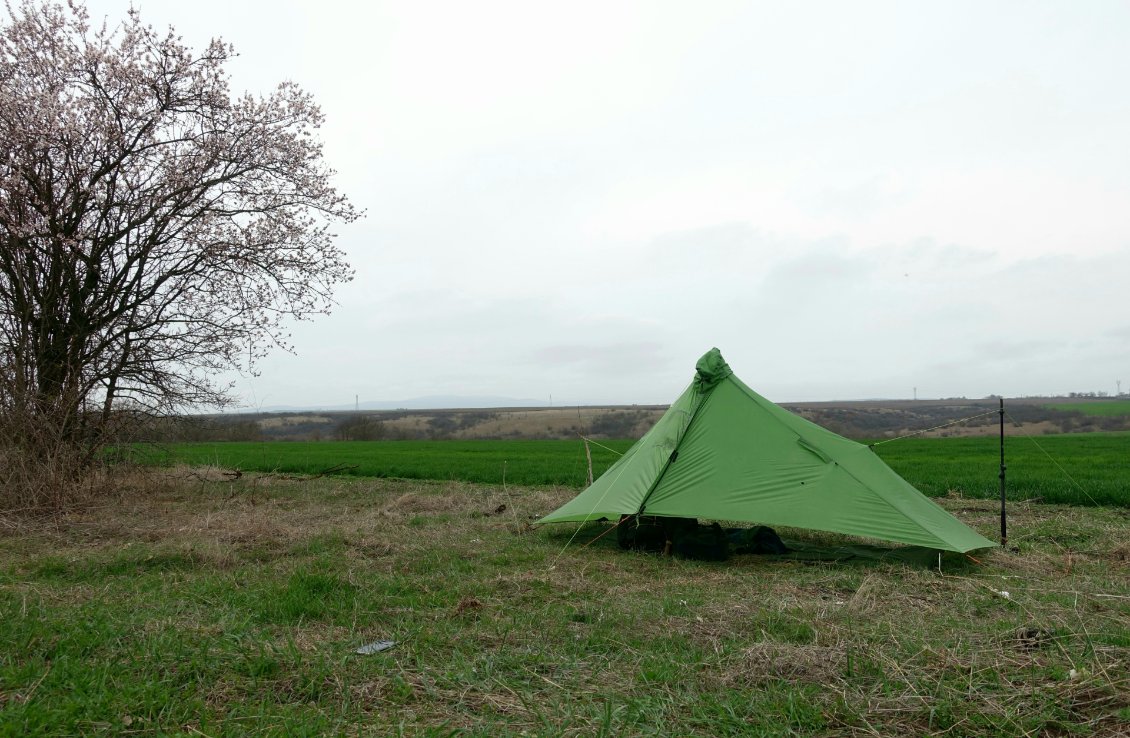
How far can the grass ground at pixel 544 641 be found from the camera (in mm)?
2986

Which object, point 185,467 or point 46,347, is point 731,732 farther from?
point 185,467

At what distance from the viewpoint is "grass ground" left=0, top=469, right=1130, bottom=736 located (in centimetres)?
299

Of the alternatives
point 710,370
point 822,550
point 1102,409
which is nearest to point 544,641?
point 822,550

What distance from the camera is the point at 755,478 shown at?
7.08 meters

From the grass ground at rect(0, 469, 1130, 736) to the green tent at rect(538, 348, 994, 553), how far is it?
0.42 m

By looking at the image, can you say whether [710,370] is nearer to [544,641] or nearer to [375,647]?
[544,641]

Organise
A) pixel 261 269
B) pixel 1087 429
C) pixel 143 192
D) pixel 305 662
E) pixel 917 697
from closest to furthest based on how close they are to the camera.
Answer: pixel 917 697
pixel 305 662
pixel 143 192
pixel 261 269
pixel 1087 429

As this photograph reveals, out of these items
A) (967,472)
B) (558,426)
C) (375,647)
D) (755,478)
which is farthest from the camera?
(558,426)

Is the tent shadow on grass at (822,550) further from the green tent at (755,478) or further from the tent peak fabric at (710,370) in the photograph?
the tent peak fabric at (710,370)

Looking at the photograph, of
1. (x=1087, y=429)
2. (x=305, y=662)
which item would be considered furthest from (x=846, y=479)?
(x=1087, y=429)

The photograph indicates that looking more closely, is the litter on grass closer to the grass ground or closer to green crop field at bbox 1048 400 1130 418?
the grass ground

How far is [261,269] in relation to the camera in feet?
45.7

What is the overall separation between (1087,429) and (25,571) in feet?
189

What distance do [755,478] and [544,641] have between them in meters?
3.62
